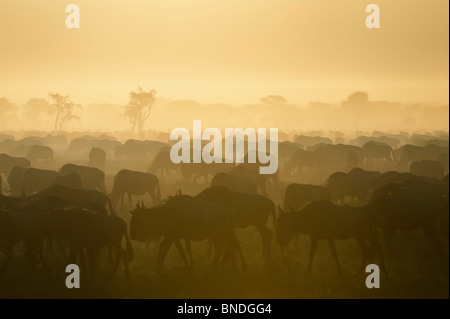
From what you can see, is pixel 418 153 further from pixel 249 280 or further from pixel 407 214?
pixel 249 280

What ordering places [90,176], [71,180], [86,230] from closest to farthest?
[86,230] < [71,180] < [90,176]

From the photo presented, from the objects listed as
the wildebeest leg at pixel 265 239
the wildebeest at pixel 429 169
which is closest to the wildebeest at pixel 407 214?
the wildebeest leg at pixel 265 239

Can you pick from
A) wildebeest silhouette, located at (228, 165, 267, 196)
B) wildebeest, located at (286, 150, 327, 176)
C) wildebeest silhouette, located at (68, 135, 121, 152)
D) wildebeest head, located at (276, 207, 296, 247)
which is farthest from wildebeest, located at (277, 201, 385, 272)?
wildebeest silhouette, located at (68, 135, 121, 152)

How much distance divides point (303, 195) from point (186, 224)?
22.6 ft

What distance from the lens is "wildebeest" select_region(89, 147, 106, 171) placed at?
3559 centimetres

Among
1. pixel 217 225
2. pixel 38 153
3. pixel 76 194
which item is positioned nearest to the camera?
pixel 217 225

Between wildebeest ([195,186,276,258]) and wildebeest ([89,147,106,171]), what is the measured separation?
22820 mm

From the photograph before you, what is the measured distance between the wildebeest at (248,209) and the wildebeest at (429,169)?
15.9 meters

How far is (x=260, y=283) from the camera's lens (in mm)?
12625

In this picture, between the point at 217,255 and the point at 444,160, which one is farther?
the point at 444,160

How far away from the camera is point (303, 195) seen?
720 inches

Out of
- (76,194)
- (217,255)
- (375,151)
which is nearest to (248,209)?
(217,255)

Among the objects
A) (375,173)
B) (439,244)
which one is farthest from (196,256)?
(375,173)
